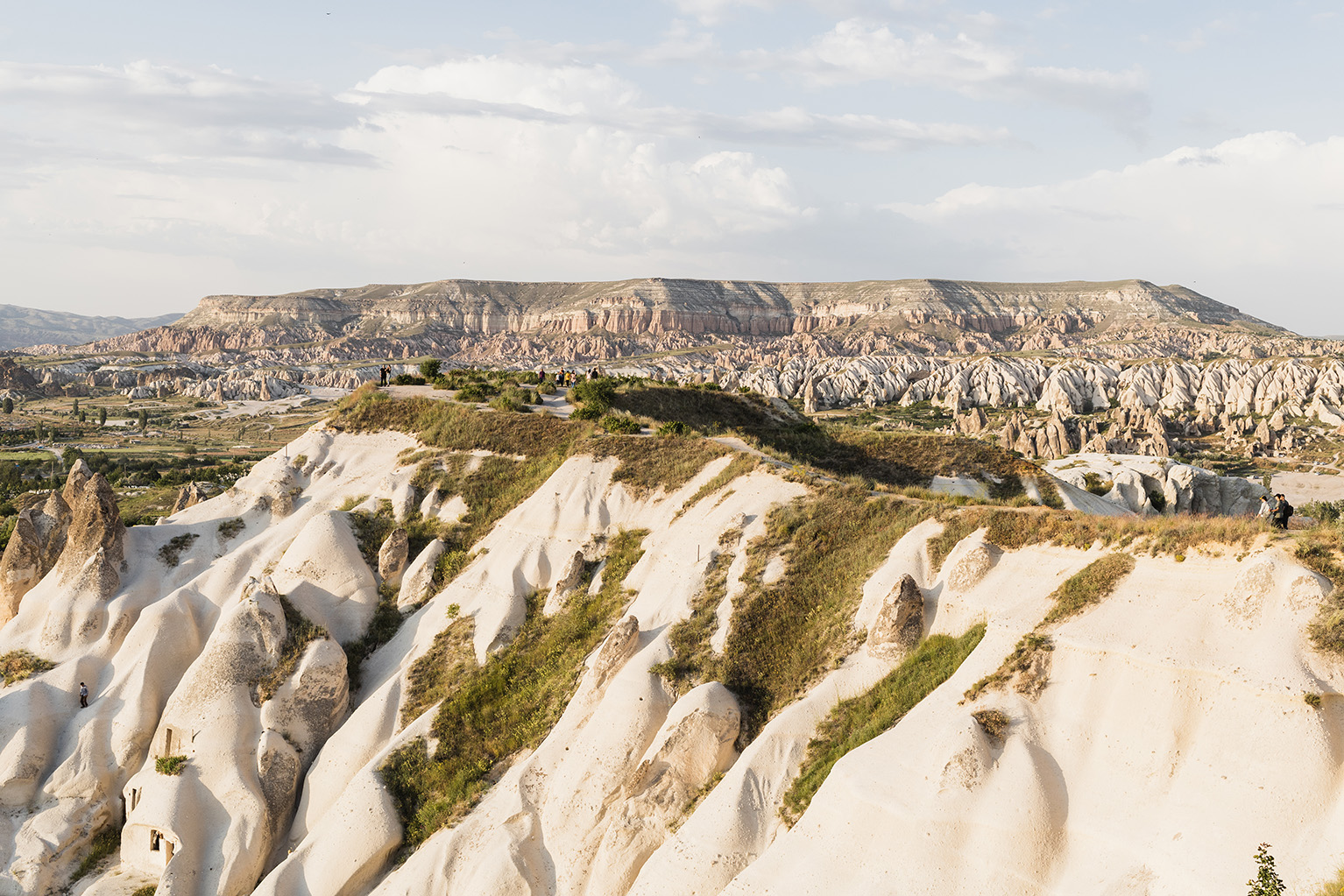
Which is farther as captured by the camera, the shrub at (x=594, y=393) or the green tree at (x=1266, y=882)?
the shrub at (x=594, y=393)

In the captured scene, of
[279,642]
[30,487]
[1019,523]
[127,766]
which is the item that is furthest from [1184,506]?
[30,487]

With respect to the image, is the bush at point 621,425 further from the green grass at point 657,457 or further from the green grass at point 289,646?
the green grass at point 289,646

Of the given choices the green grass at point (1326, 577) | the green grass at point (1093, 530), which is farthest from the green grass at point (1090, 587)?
the green grass at point (1326, 577)

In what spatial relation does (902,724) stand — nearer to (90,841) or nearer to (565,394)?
(90,841)

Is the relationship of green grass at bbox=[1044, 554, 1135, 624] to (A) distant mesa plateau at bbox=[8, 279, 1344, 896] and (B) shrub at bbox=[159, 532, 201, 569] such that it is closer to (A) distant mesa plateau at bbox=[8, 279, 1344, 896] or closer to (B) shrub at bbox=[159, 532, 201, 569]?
(A) distant mesa plateau at bbox=[8, 279, 1344, 896]

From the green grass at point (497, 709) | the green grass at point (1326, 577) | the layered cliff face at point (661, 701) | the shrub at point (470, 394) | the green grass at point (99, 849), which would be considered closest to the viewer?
the green grass at point (1326, 577)

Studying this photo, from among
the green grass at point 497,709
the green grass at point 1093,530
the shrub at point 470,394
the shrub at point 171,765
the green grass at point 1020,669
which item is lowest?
the shrub at point 171,765

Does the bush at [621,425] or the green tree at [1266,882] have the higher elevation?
the bush at [621,425]

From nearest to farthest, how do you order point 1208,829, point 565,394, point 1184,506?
point 1208,829
point 1184,506
point 565,394
